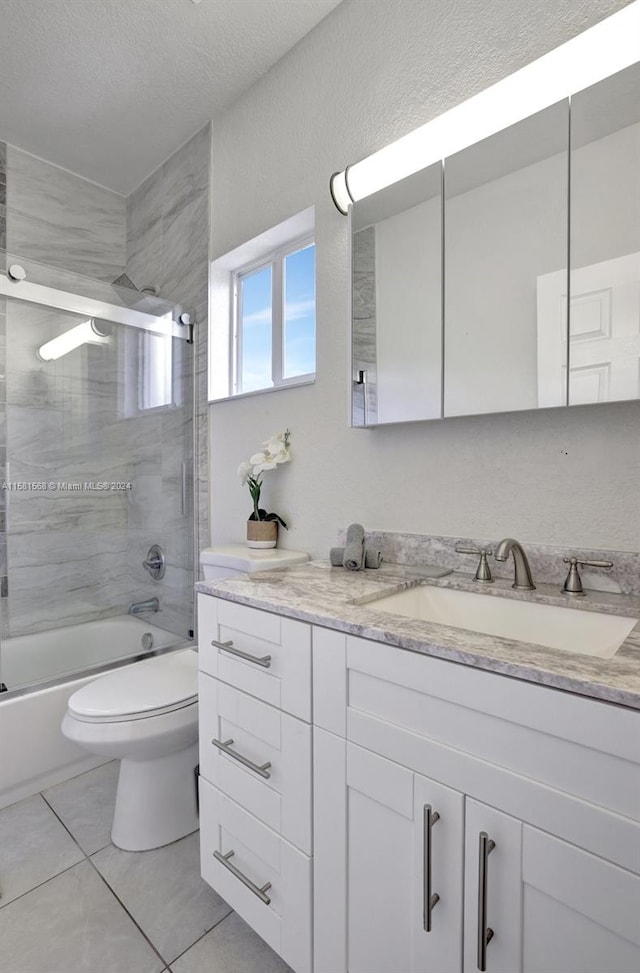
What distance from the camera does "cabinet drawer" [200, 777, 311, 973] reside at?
1.01 meters

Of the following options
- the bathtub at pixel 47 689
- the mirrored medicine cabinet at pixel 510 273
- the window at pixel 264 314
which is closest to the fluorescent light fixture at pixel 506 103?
the mirrored medicine cabinet at pixel 510 273

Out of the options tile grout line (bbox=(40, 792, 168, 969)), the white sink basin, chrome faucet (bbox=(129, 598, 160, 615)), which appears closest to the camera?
the white sink basin

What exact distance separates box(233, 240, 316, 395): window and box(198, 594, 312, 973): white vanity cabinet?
114cm

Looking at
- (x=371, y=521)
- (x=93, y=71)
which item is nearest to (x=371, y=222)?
(x=371, y=521)

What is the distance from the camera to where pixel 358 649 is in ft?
2.98

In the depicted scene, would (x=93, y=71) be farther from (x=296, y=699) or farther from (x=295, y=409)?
(x=296, y=699)

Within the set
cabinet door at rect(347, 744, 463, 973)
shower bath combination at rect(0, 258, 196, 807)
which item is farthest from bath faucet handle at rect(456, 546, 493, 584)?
shower bath combination at rect(0, 258, 196, 807)

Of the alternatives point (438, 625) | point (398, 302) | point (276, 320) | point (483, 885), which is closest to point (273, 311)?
point (276, 320)

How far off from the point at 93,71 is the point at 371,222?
4.82 feet

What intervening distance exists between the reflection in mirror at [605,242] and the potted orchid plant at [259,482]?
103cm

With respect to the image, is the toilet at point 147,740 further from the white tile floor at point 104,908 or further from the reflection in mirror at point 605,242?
the reflection in mirror at point 605,242

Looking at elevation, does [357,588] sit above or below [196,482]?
below

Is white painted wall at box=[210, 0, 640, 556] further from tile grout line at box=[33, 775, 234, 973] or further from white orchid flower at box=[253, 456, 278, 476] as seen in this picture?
tile grout line at box=[33, 775, 234, 973]

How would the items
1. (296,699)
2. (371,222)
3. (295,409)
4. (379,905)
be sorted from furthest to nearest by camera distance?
(295,409) → (371,222) → (296,699) → (379,905)
